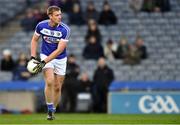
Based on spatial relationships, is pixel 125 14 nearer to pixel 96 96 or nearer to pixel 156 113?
pixel 96 96

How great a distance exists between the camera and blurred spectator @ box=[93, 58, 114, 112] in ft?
81.5

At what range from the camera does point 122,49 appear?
2683 cm

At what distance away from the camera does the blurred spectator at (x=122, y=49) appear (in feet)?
87.6

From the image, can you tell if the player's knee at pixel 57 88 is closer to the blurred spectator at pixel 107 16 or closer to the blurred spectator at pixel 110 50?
the blurred spectator at pixel 110 50

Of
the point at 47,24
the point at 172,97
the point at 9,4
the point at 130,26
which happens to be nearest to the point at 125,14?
the point at 130,26

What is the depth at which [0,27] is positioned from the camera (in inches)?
1237

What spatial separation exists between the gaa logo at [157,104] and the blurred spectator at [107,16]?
266 inches

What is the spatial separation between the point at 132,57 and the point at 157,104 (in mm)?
4732

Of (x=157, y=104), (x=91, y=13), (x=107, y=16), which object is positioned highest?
(x=91, y=13)

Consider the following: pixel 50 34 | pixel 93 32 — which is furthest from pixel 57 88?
pixel 93 32

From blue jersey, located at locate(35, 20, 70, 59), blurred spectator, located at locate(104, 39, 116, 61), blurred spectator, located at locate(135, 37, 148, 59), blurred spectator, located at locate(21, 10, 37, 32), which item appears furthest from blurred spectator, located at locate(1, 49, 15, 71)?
blue jersey, located at locate(35, 20, 70, 59)

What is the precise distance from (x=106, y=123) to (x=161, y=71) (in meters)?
12.2

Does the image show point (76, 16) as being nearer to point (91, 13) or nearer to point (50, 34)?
point (91, 13)

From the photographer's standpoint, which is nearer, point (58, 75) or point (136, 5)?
point (58, 75)
